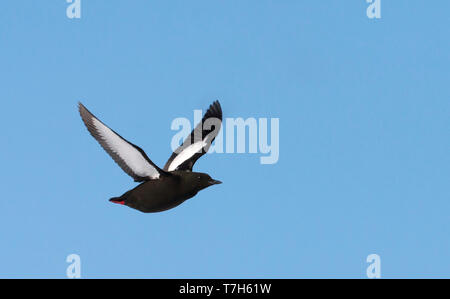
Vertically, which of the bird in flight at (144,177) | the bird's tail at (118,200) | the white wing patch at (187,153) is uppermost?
the white wing patch at (187,153)

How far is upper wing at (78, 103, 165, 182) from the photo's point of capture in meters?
11.2

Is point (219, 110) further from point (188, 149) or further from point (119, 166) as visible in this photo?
point (119, 166)

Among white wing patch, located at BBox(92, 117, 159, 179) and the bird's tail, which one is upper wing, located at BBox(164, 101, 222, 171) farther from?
the bird's tail

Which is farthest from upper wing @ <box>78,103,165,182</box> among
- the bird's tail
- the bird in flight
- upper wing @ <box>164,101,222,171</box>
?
upper wing @ <box>164,101,222,171</box>

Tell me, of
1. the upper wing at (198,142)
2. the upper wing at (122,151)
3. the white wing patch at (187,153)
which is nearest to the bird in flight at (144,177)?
the upper wing at (122,151)

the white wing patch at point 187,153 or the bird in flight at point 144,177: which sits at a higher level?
the white wing patch at point 187,153

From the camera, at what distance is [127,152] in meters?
11.4

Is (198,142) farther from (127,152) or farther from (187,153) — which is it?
(127,152)

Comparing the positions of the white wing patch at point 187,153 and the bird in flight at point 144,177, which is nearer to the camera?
the bird in flight at point 144,177

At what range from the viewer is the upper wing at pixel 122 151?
11.2 metres

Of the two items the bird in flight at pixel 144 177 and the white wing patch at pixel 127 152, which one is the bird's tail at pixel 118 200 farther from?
the white wing patch at pixel 127 152

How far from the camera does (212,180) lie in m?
11.7
